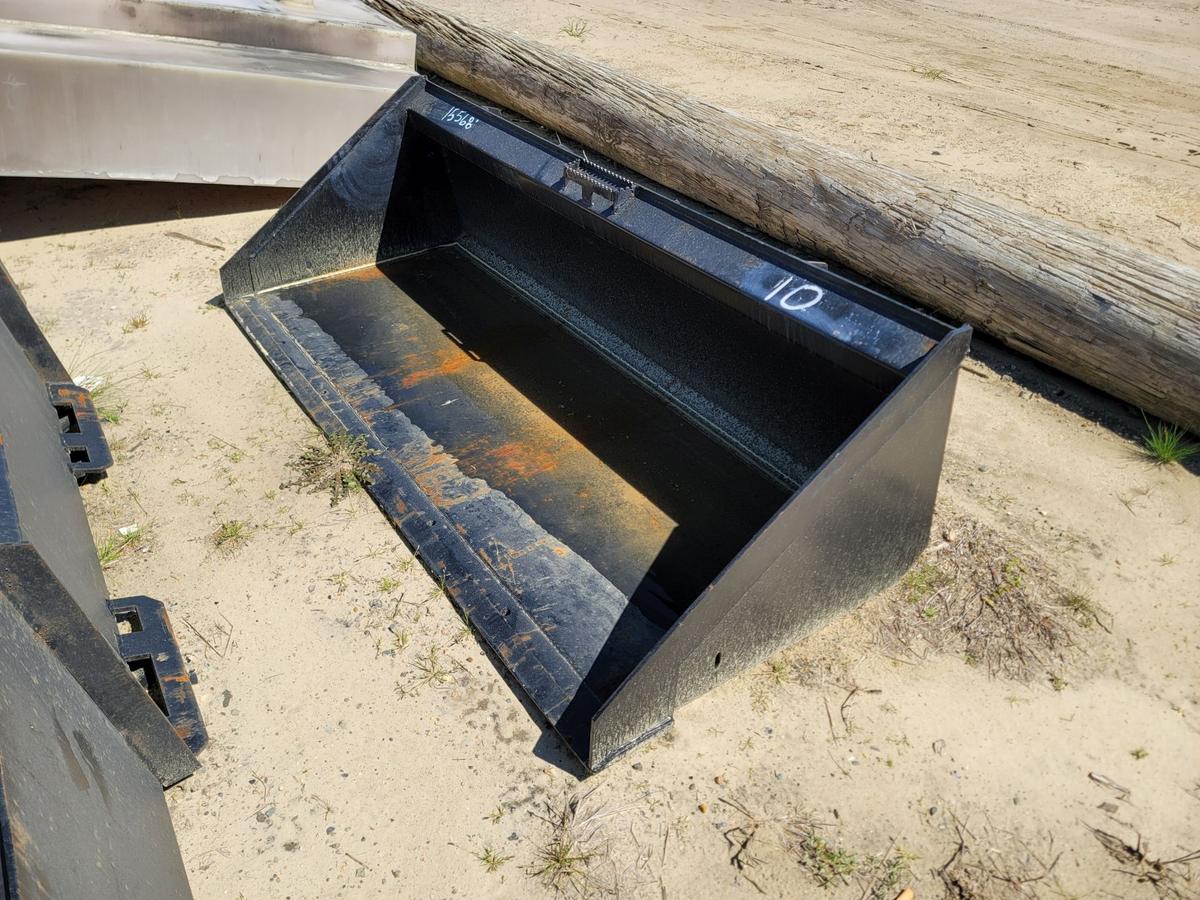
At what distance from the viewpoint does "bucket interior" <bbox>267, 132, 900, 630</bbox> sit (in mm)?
3037

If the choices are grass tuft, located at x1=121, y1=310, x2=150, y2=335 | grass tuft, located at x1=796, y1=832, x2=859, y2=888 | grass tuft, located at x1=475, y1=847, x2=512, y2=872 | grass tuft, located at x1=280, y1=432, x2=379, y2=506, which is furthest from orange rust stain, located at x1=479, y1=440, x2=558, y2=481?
grass tuft, located at x1=121, y1=310, x2=150, y2=335

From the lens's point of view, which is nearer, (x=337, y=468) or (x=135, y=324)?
(x=337, y=468)

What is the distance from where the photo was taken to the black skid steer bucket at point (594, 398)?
7.75 feet

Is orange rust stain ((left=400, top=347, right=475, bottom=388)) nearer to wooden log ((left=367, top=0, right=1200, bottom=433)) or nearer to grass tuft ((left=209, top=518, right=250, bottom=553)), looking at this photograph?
grass tuft ((left=209, top=518, right=250, bottom=553))

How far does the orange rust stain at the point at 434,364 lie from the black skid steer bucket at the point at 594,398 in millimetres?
12

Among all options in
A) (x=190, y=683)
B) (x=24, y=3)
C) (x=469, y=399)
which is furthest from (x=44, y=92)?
(x=190, y=683)

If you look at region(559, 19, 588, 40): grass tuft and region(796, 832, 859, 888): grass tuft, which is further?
region(559, 19, 588, 40): grass tuft

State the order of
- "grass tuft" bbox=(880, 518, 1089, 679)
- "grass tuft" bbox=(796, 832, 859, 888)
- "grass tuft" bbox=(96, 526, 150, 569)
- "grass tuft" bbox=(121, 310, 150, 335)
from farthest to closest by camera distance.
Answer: "grass tuft" bbox=(121, 310, 150, 335) < "grass tuft" bbox=(96, 526, 150, 569) < "grass tuft" bbox=(880, 518, 1089, 679) < "grass tuft" bbox=(796, 832, 859, 888)

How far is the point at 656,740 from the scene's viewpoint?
2.40 meters

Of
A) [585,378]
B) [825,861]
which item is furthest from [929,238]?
[825,861]

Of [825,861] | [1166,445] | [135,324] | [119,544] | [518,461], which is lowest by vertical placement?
[135,324]

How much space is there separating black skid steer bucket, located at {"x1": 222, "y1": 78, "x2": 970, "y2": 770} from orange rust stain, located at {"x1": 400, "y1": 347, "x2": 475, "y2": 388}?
0.01 m

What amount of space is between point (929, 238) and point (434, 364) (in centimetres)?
223

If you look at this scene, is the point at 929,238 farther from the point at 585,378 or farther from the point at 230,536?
the point at 230,536
